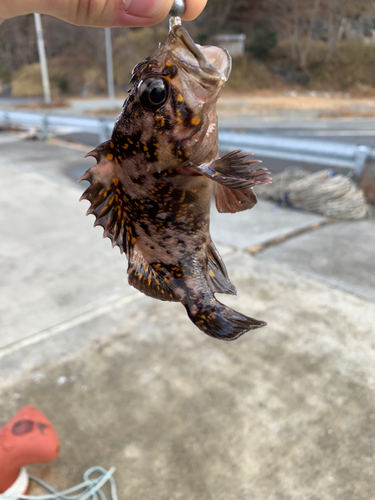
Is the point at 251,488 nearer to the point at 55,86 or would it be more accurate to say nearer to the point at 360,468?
the point at 360,468

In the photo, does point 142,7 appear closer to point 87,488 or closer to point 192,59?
point 192,59

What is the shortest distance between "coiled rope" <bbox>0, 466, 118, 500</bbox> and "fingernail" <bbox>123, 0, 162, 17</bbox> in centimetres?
238

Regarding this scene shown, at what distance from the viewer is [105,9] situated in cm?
130

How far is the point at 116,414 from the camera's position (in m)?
2.79

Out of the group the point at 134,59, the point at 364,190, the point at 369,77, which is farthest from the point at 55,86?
the point at 364,190

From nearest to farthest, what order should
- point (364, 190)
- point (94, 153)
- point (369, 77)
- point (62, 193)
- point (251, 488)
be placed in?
point (94, 153), point (251, 488), point (364, 190), point (62, 193), point (369, 77)

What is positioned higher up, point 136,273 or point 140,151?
point 140,151

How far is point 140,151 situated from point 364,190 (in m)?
6.21

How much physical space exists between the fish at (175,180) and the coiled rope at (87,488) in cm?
169

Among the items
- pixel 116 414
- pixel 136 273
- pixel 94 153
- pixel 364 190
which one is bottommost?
pixel 116 414

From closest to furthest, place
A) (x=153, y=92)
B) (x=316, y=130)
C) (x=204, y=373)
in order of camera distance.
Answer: (x=153, y=92), (x=204, y=373), (x=316, y=130)

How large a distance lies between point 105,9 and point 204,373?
262cm

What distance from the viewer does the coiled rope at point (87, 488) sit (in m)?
2.24

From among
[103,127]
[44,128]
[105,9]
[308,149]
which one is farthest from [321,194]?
[44,128]
